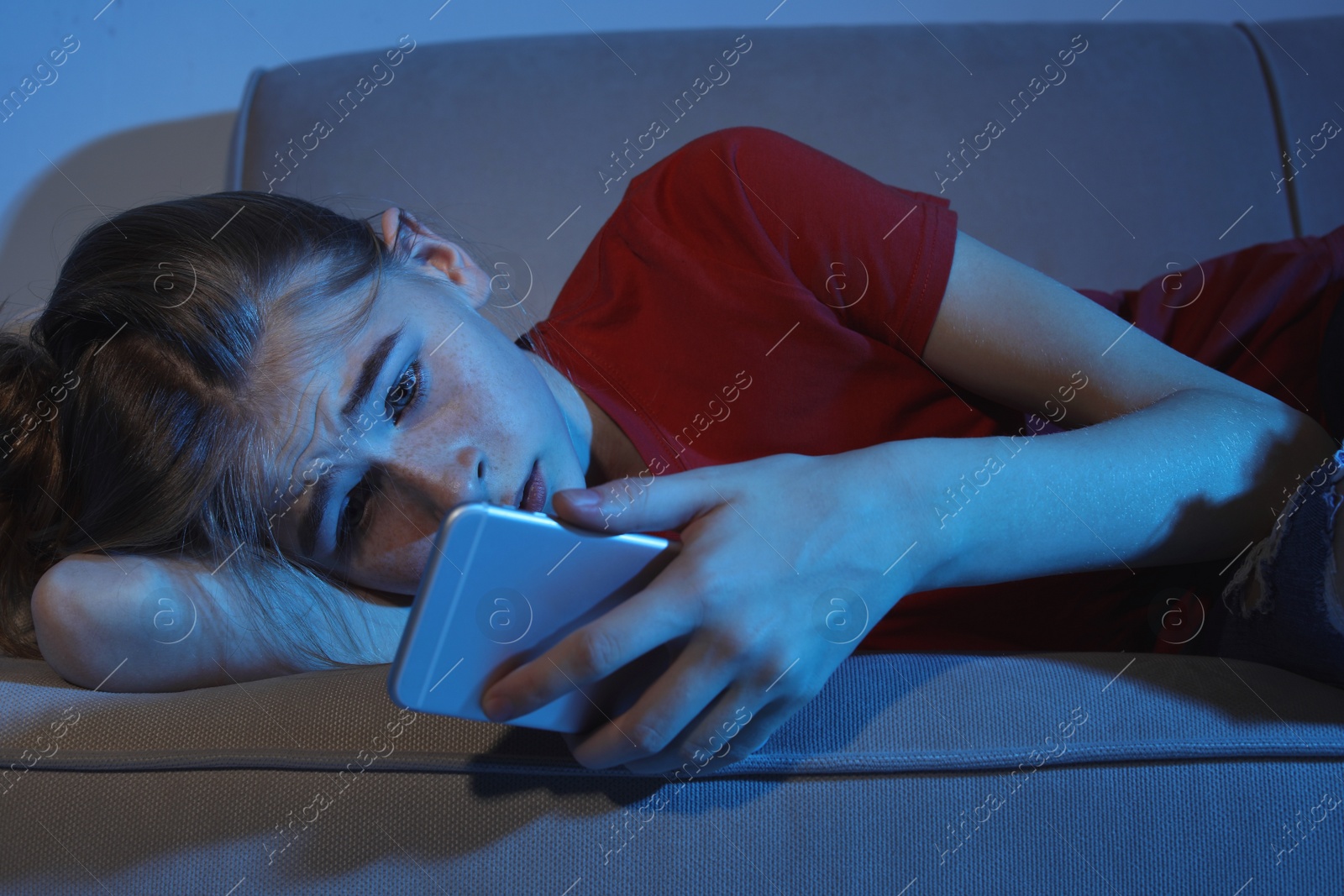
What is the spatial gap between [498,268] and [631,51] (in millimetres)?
340

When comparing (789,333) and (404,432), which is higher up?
(404,432)

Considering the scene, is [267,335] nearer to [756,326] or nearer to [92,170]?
[756,326]

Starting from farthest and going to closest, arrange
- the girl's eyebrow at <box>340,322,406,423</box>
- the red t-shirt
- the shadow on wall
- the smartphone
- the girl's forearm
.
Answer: the shadow on wall
the red t-shirt
the girl's eyebrow at <box>340,322,406,423</box>
the girl's forearm
the smartphone

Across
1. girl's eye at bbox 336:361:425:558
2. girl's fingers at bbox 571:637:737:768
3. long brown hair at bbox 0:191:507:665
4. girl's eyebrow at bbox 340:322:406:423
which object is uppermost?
long brown hair at bbox 0:191:507:665

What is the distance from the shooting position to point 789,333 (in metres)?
0.76

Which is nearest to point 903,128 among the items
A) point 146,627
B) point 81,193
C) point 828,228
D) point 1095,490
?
point 828,228

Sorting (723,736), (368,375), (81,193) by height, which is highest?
(81,193)

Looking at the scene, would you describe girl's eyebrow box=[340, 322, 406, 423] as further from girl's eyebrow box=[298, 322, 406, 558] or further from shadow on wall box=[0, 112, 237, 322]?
shadow on wall box=[0, 112, 237, 322]

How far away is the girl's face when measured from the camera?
2.02ft

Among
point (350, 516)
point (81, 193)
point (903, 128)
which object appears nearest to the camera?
point (350, 516)

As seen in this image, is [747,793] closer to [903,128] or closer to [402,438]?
[402,438]

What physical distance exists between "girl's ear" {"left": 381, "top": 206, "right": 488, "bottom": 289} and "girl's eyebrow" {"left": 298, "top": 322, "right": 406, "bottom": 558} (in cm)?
17

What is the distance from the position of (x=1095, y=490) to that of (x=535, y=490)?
401 millimetres

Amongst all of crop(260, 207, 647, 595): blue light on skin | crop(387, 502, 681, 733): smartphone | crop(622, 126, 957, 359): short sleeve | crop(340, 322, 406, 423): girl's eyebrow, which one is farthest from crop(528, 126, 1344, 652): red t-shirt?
crop(387, 502, 681, 733): smartphone
